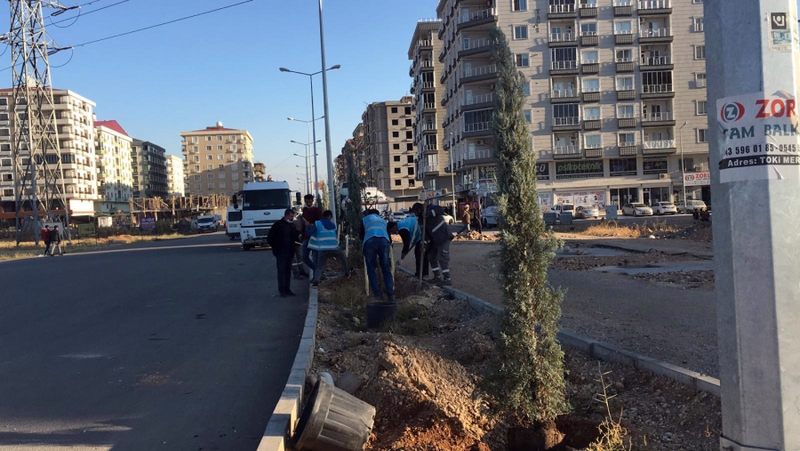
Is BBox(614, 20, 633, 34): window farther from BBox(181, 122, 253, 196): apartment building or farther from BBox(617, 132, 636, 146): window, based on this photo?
BBox(181, 122, 253, 196): apartment building

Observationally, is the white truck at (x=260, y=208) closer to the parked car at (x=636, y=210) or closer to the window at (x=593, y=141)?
the parked car at (x=636, y=210)

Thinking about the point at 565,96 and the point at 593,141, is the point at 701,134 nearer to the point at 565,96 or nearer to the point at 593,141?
the point at 593,141

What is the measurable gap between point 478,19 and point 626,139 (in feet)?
66.0

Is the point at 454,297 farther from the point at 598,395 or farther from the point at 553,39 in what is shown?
the point at 553,39

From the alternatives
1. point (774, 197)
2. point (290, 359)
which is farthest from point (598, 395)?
point (290, 359)

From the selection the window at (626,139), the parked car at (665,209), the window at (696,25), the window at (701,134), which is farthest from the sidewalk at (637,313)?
the window at (696,25)

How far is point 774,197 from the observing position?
2533 mm

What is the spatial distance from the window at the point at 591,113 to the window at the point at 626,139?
3.16 m

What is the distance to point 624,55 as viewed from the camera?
211 ft

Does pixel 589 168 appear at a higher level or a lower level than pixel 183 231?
higher

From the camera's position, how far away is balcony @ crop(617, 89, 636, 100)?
64250mm

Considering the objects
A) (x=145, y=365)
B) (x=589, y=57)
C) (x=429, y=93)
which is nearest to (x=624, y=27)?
(x=589, y=57)

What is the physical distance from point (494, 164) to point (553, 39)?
64711 mm

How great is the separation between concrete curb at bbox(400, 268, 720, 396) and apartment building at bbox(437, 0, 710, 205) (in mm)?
57506
